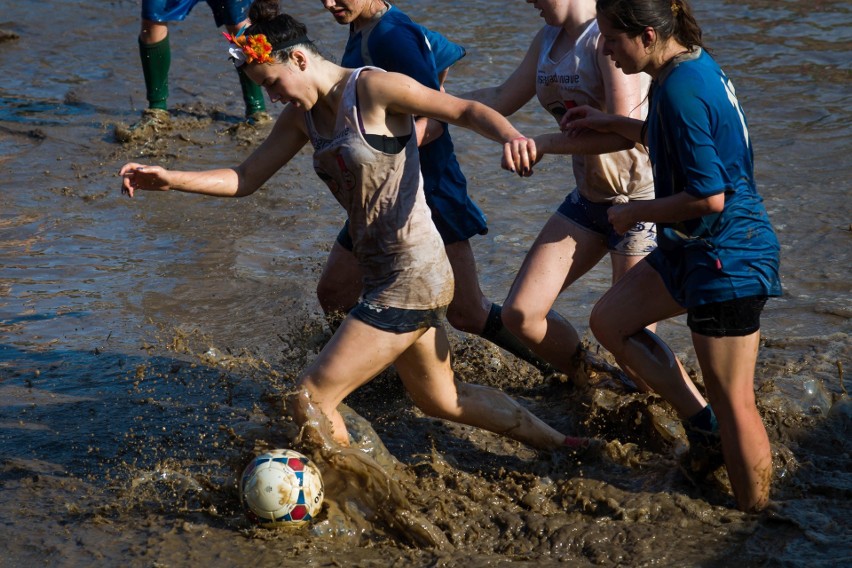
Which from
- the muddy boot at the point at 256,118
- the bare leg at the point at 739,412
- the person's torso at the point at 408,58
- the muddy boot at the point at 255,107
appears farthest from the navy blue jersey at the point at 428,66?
the muddy boot at the point at 256,118

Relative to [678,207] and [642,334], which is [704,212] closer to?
[678,207]

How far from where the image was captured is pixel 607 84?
432cm

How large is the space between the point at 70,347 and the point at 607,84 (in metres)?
3.24

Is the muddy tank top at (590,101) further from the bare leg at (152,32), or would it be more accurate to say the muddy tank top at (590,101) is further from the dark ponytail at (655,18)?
the bare leg at (152,32)

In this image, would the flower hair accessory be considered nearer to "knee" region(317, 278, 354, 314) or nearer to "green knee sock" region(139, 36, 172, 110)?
"knee" region(317, 278, 354, 314)

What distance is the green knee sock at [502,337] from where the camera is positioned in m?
5.06

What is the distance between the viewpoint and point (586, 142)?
4039mm

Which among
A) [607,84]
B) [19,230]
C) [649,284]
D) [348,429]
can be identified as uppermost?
[607,84]

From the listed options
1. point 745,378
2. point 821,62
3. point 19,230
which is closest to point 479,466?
point 745,378

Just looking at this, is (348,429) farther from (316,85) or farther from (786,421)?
(786,421)

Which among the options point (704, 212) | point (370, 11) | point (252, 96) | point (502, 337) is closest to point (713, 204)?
point (704, 212)

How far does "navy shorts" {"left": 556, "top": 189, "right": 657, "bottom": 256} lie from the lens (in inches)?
179

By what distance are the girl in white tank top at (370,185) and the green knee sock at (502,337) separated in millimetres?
937

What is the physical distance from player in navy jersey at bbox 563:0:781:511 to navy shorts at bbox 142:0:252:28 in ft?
17.6
